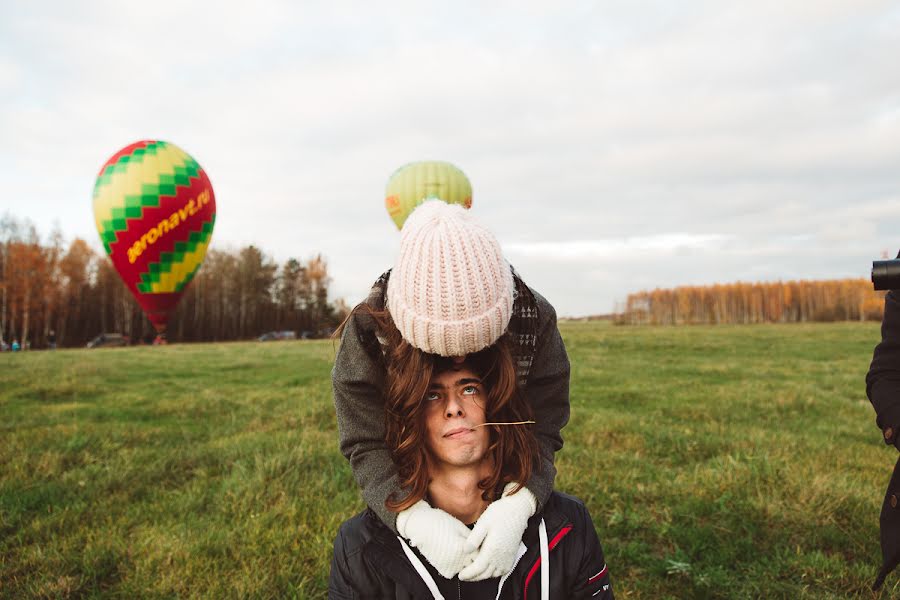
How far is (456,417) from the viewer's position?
2027 mm

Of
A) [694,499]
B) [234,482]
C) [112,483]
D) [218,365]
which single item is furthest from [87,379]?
[694,499]

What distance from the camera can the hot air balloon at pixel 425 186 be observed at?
760cm

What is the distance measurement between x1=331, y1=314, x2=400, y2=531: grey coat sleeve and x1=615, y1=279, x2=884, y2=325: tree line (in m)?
61.7

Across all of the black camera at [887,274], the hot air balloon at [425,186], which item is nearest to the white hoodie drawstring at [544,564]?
the black camera at [887,274]

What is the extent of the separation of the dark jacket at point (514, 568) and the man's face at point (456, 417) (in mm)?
323

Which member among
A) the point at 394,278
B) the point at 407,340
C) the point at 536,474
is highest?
the point at 394,278

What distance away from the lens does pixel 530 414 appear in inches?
83.5

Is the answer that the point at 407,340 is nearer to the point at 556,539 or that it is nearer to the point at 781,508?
the point at 556,539

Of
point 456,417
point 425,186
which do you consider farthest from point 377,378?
point 425,186

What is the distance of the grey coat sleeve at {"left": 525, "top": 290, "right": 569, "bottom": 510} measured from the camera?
2137mm

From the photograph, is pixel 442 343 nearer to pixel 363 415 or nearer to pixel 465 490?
pixel 363 415

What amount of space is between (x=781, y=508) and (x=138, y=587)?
4526mm

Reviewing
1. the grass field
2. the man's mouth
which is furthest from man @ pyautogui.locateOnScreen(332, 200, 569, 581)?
the grass field

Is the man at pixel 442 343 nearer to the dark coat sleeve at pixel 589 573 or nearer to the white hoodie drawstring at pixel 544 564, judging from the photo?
the white hoodie drawstring at pixel 544 564
